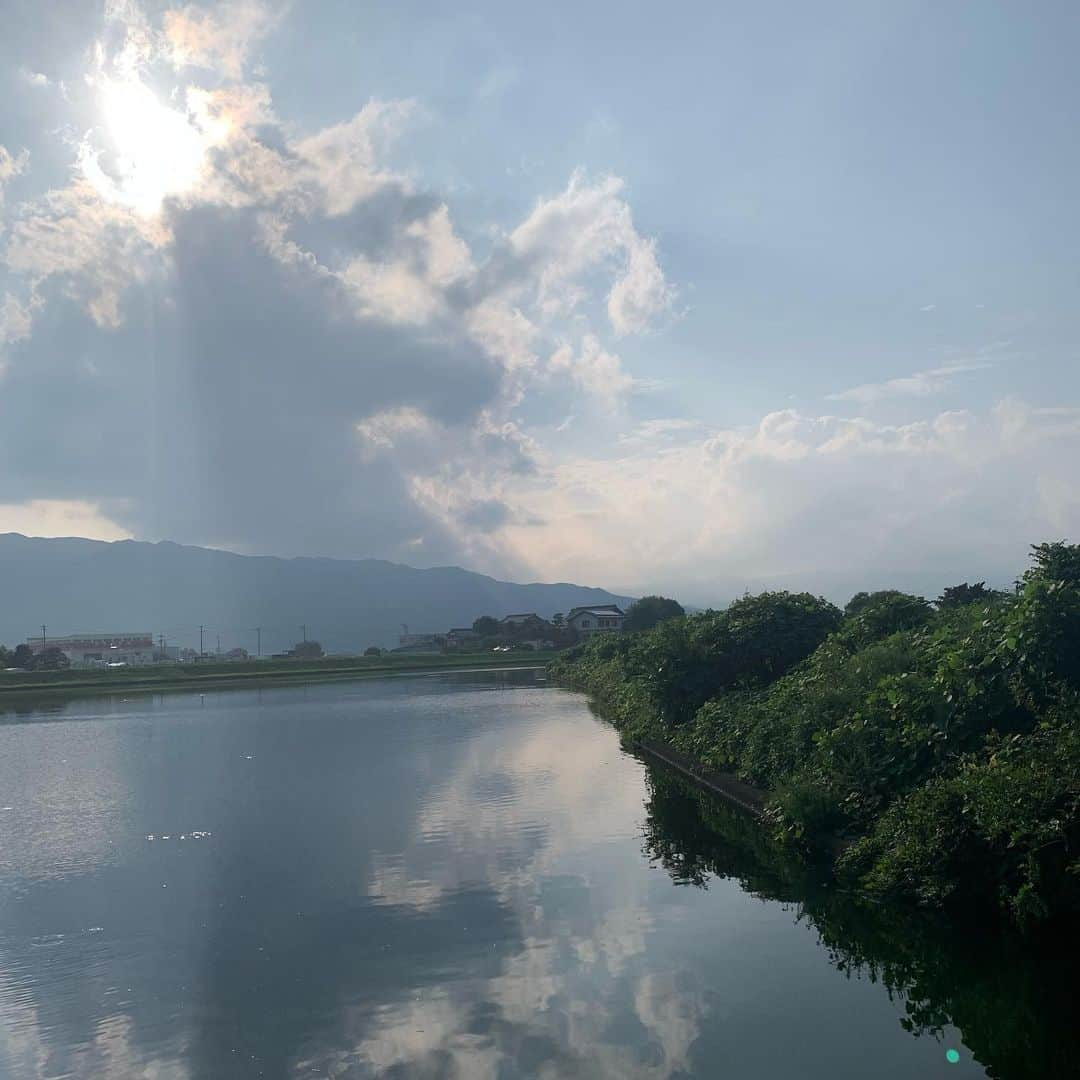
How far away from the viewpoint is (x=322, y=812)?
22703 mm

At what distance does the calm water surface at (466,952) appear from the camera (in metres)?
9.55

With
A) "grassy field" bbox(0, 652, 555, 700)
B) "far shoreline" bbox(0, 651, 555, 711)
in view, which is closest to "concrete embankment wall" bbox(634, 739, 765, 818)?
"far shoreline" bbox(0, 651, 555, 711)

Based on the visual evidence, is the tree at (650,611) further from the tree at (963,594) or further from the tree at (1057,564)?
the tree at (1057,564)

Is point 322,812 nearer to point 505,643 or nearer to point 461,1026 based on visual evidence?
point 461,1026

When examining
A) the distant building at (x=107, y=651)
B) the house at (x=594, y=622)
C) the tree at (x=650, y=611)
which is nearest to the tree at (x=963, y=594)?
the tree at (x=650, y=611)

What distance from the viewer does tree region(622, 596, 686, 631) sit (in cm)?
11319

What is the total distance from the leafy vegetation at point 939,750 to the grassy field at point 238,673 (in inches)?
2648

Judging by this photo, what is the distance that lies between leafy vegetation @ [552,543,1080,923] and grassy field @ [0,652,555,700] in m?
67.3

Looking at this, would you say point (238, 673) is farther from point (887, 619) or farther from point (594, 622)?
point (887, 619)

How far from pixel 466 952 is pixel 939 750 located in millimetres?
7632

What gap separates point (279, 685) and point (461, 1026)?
74725 millimetres

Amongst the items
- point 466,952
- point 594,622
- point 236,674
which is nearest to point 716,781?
point 466,952

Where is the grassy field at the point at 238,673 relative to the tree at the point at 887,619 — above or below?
below

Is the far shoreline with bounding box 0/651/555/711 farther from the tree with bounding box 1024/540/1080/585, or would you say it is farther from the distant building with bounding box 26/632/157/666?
the tree with bounding box 1024/540/1080/585
